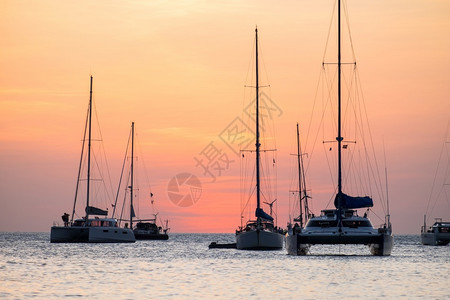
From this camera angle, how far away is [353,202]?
2933 inches

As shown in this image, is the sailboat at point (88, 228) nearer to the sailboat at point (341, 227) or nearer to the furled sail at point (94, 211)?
the furled sail at point (94, 211)

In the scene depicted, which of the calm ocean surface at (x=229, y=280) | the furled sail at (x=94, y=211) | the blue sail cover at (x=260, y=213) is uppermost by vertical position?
the furled sail at (x=94, y=211)

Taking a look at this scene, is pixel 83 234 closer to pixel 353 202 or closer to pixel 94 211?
pixel 94 211

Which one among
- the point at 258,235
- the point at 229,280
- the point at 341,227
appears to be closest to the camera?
the point at 229,280

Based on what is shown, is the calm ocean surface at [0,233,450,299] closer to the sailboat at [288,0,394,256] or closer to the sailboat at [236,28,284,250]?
the sailboat at [288,0,394,256]

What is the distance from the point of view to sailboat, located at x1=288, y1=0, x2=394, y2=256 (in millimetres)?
69081

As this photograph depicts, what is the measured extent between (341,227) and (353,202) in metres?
4.55

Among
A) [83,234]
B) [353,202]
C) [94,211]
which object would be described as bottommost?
[83,234]

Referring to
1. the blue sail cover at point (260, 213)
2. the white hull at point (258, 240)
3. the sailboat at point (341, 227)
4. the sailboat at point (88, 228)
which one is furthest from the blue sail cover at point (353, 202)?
the sailboat at point (88, 228)

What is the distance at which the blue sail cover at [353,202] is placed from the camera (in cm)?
7400

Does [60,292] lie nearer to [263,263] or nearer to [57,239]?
[263,263]

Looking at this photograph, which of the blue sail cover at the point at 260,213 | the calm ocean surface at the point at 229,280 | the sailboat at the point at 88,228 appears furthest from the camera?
the sailboat at the point at 88,228

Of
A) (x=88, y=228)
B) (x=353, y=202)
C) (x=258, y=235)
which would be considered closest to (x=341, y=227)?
(x=353, y=202)

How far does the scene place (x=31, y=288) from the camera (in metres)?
48.3
